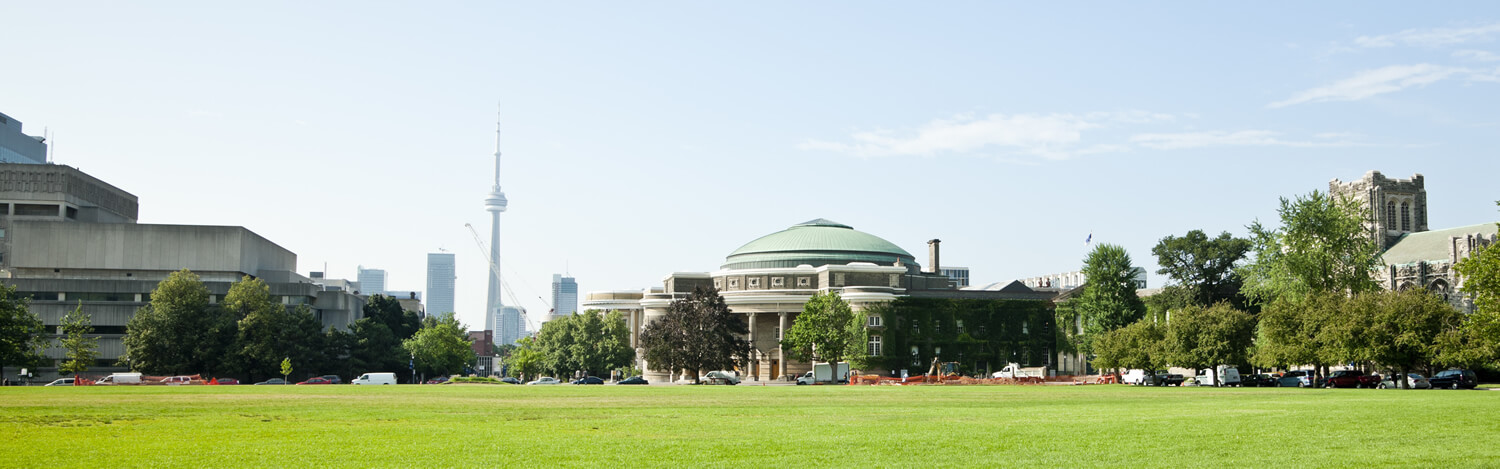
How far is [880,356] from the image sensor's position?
408 feet

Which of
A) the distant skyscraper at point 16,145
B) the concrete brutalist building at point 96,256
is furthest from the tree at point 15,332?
the distant skyscraper at point 16,145

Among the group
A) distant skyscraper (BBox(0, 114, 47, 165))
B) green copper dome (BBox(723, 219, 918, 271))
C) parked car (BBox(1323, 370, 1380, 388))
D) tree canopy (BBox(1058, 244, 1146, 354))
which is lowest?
parked car (BBox(1323, 370, 1380, 388))

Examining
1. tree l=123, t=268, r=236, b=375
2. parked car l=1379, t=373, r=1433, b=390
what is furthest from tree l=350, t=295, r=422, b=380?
parked car l=1379, t=373, r=1433, b=390

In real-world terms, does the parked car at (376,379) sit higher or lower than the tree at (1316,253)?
lower

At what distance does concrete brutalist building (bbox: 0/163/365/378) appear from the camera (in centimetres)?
11819

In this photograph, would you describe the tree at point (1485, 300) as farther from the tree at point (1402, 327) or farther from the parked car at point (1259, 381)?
the parked car at point (1259, 381)

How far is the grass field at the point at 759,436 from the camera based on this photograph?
20469 mm

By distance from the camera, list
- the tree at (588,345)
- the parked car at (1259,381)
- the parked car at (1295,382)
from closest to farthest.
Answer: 1. the parked car at (1295,382)
2. the parked car at (1259,381)
3. the tree at (588,345)

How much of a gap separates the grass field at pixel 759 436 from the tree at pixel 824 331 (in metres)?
72.8

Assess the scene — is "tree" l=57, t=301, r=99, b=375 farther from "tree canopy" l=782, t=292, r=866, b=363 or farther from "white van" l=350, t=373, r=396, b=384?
"tree canopy" l=782, t=292, r=866, b=363

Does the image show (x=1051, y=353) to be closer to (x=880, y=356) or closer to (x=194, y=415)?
(x=880, y=356)

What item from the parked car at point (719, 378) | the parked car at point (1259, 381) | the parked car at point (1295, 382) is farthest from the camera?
the parked car at point (719, 378)

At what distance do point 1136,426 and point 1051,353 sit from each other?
353ft

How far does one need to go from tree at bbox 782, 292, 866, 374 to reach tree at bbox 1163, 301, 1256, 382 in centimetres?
3247
